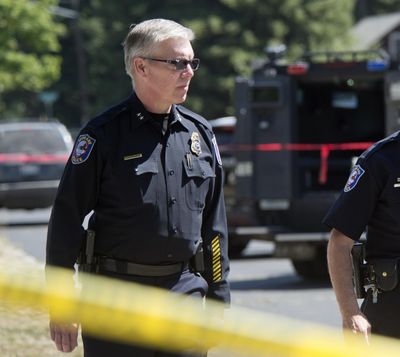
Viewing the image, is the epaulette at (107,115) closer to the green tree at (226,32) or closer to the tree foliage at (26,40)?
the tree foliage at (26,40)

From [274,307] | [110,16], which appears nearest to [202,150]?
[274,307]

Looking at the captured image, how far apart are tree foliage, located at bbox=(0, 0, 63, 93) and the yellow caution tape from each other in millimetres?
13053

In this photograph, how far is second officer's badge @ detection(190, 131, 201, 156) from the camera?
14.7 ft

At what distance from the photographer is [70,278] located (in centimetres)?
410

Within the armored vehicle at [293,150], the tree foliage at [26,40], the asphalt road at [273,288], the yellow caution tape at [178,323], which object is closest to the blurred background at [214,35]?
the tree foliage at [26,40]

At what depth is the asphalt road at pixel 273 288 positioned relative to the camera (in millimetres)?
10484

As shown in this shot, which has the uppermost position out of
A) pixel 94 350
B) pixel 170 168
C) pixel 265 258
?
pixel 170 168

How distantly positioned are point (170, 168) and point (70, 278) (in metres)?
0.56

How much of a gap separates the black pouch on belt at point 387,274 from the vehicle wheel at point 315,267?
26.6 ft

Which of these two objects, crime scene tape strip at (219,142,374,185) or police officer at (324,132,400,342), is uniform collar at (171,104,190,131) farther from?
crime scene tape strip at (219,142,374,185)

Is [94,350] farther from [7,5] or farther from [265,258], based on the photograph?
[7,5]

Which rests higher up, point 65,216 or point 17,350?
point 65,216

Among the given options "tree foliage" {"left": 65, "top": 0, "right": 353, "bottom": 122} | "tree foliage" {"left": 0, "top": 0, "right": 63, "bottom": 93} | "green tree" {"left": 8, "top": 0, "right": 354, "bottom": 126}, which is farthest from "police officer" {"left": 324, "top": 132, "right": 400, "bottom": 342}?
"tree foliage" {"left": 65, "top": 0, "right": 353, "bottom": 122}

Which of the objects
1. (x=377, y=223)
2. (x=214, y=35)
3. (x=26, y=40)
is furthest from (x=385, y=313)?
(x=214, y=35)
